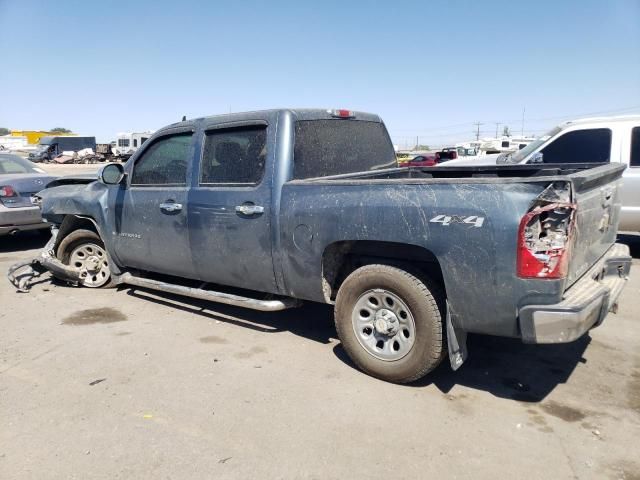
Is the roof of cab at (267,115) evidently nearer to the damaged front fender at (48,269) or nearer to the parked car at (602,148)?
the damaged front fender at (48,269)

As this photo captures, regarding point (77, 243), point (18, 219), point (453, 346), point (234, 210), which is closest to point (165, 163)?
point (234, 210)

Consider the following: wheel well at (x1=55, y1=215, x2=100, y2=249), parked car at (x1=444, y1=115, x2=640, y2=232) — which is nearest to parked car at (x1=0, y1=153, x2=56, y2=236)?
wheel well at (x1=55, y1=215, x2=100, y2=249)

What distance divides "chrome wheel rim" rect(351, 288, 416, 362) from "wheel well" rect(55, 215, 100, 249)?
3769 mm

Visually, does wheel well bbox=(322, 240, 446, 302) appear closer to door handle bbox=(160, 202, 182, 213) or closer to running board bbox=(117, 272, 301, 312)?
running board bbox=(117, 272, 301, 312)

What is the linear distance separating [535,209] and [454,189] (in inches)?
19.2

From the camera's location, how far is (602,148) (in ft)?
25.0

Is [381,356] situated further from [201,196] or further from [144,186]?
[144,186]

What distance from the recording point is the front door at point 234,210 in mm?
4250

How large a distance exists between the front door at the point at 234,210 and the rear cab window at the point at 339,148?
1.04 ft

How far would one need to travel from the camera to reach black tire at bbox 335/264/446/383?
345cm

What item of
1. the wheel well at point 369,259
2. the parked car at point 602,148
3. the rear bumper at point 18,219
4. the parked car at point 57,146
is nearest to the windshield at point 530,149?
the parked car at point 602,148

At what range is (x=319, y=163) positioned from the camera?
14.6ft

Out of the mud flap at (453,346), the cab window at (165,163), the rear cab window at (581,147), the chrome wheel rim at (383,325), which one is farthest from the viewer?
the rear cab window at (581,147)

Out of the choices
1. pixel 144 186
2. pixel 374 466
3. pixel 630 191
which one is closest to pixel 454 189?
pixel 374 466
